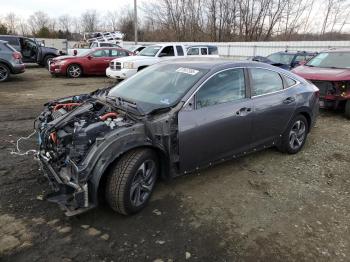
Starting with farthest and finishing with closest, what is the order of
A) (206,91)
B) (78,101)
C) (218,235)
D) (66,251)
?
(78,101)
(206,91)
(218,235)
(66,251)

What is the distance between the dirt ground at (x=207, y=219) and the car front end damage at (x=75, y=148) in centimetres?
37

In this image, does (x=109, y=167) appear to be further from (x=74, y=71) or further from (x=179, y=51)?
(x=74, y=71)

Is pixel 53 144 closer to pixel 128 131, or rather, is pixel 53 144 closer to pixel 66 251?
pixel 128 131

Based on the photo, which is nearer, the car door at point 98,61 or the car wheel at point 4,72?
the car wheel at point 4,72

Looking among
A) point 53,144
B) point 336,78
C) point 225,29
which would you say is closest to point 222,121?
point 53,144

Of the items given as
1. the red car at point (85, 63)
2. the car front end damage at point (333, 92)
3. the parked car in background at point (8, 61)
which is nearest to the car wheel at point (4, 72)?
the parked car in background at point (8, 61)

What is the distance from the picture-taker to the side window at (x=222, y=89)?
12.6ft

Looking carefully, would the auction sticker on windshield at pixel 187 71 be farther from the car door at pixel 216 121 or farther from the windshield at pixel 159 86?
the car door at pixel 216 121

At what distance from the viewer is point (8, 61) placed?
40.9ft

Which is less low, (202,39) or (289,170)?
(202,39)

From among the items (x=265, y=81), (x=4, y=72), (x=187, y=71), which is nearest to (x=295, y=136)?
(x=265, y=81)

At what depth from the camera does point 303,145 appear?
5684mm

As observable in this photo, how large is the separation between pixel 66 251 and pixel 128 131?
1.26 metres

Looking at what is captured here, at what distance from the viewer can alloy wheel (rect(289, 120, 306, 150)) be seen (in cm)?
525
